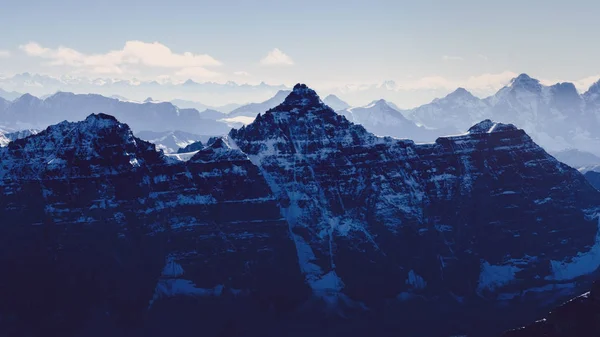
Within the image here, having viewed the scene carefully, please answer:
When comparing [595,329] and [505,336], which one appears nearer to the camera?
[595,329]

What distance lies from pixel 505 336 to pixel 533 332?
264 inches

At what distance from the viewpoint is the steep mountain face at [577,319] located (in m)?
152

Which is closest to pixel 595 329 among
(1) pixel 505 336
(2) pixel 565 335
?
(2) pixel 565 335

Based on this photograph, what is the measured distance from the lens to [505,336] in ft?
542

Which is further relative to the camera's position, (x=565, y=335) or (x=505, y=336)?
(x=505, y=336)

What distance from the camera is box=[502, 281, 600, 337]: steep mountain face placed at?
152 meters

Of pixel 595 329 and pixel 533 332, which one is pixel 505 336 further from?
pixel 595 329

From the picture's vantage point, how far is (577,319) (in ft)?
506

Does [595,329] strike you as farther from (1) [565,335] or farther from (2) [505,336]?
(2) [505,336]

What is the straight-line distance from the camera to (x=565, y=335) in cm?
15350

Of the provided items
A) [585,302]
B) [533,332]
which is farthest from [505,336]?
[585,302]

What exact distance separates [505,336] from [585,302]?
1784 centimetres

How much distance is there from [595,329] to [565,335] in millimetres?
5562

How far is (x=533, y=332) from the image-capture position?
160 metres
